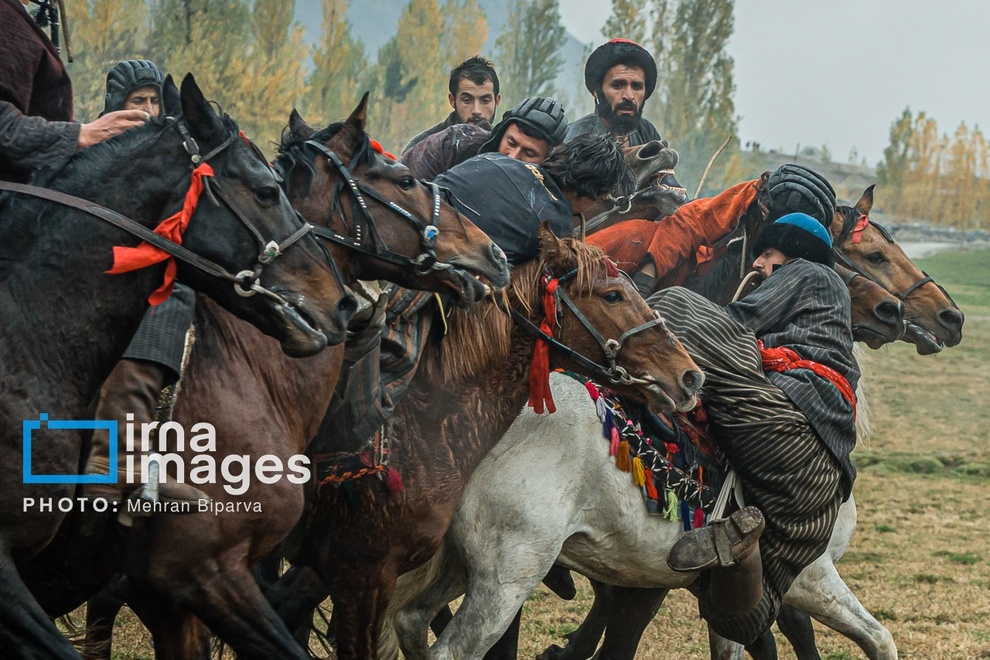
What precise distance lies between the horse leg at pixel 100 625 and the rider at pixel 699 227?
3035 millimetres

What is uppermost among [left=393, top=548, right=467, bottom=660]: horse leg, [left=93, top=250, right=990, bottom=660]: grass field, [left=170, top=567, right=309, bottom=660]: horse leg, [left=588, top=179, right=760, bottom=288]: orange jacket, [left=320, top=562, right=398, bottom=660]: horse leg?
[left=588, top=179, right=760, bottom=288]: orange jacket

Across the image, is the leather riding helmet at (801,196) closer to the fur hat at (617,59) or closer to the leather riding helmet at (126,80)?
the fur hat at (617,59)

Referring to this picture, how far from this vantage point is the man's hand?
3562mm

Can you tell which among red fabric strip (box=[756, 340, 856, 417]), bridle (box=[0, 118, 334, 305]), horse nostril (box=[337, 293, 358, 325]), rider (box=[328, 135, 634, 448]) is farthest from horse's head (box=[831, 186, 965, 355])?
bridle (box=[0, 118, 334, 305])

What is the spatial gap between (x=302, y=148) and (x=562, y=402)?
1733mm

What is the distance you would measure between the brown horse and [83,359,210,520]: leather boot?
3.43 ft

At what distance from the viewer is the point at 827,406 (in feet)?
17.9

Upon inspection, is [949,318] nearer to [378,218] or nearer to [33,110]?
[378,218]

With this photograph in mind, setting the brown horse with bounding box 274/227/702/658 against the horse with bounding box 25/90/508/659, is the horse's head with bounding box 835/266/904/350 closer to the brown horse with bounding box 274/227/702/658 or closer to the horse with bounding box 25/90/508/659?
the brown horse with bounding box 274/227/702/658

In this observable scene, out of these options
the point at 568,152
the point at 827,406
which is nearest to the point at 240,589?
the point at 568,152

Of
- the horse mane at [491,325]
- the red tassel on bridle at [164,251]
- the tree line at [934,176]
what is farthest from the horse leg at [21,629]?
the tree line at [934,176]

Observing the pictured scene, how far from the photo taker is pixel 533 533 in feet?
16.4

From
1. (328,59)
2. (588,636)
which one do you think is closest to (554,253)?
(588,636)

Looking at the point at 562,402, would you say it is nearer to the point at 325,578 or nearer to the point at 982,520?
the point at 325,578
